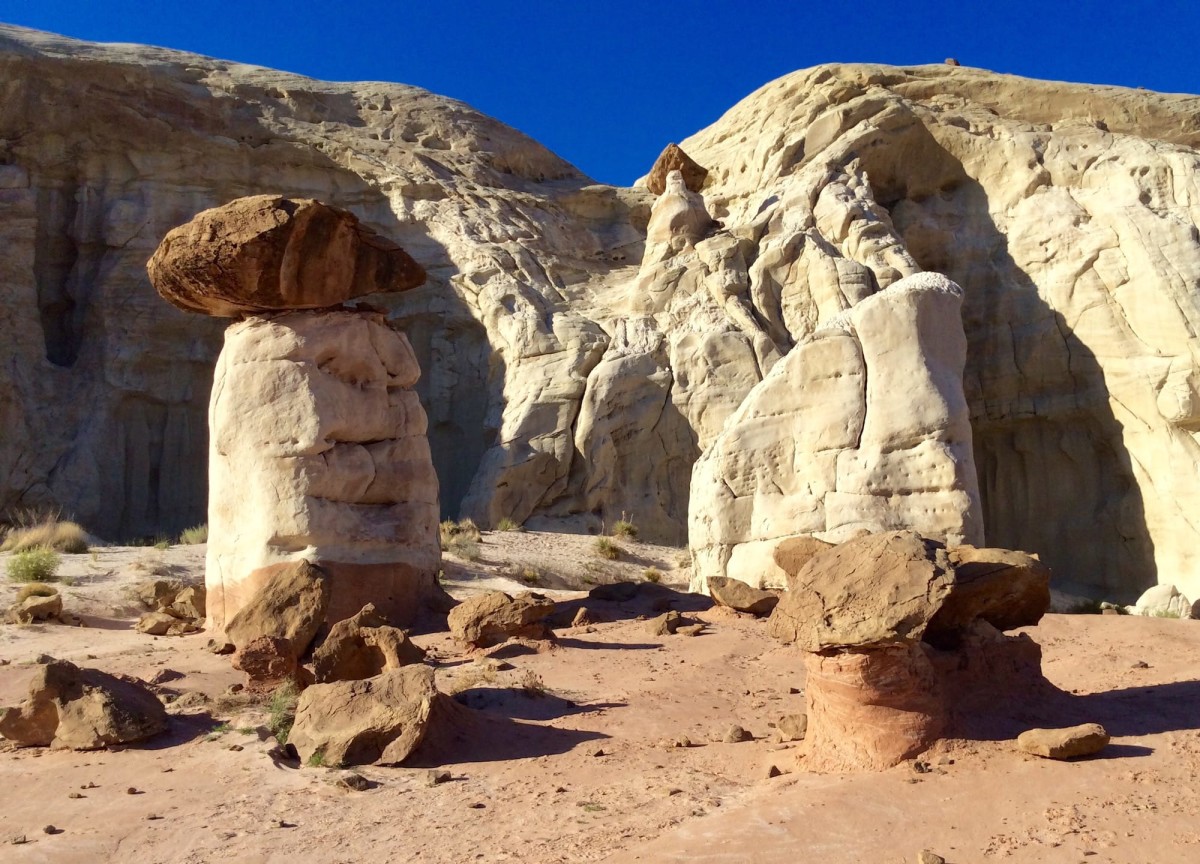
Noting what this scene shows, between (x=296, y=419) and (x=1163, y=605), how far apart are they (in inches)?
368

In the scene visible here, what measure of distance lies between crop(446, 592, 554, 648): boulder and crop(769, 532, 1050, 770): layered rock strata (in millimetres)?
3391

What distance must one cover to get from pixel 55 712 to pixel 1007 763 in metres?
5.13

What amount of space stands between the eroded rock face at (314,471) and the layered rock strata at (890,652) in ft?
16.7

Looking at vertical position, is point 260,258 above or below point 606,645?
above

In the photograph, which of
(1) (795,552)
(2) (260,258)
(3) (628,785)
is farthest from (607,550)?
(3) (628,785)

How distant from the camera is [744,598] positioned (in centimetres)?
977

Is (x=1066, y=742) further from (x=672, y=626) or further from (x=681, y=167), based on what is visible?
(x=681, y=167)

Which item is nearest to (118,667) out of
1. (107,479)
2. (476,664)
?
(476,664)

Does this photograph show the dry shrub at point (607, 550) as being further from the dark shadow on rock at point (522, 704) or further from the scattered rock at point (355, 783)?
the scattered rock at point (355, 783)

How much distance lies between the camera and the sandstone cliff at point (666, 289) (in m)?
18.7

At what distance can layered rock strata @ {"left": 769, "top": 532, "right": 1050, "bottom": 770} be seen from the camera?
17.0ft

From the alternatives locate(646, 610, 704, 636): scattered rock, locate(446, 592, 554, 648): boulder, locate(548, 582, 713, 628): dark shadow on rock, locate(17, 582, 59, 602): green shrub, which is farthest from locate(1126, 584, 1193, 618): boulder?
locate(17, 582, 59, 602): green shrub

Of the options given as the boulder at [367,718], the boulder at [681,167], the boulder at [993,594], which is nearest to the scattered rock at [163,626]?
the boulder at [367,718]

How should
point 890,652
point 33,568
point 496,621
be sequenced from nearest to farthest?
point 890,652
point 496,621
point 33,568
